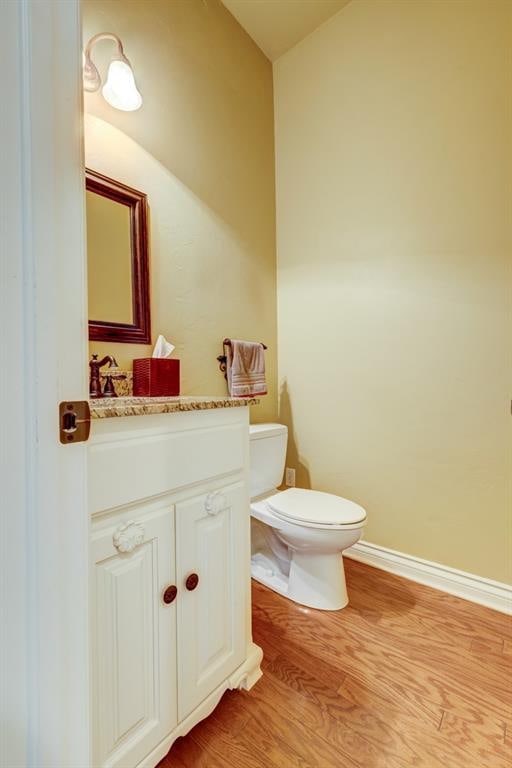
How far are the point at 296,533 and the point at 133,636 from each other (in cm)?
83

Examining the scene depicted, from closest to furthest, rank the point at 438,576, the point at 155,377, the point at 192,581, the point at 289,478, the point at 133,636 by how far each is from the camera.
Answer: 1. the point at 133,636
2. the point at 192,581
3. the point at 155,377
4. the point at 438,576
5. the point at 289,478

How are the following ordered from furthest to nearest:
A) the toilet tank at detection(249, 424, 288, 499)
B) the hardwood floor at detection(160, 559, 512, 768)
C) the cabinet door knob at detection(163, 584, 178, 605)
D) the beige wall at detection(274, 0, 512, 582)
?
the toilet tank at detection(249, 424, 288, 499) → the beige wall at detection(274, 0, 512, 582) → the hardwood floor at detection(160, 559, 512, 768) → the cabinet door knob at detection(163, 584, 178, 605)

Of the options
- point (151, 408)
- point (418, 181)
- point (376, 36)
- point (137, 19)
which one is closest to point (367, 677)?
point (151, 408)

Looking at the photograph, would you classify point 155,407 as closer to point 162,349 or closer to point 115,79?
point 162,349

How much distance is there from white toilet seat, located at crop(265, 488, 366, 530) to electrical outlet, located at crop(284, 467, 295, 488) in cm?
41

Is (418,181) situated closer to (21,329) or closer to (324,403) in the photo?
(324,403)

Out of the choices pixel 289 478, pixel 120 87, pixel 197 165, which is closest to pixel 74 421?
pixel 120 87

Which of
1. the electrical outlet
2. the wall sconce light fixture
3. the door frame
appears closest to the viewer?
the door frame

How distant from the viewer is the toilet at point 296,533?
4.62ft

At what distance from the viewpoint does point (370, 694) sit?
1.08 metres

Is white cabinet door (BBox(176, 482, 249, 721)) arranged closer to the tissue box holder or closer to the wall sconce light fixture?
the tissue box holder

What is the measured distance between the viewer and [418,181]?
5.36 ft

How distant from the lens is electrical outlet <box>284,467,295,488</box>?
6.98ft

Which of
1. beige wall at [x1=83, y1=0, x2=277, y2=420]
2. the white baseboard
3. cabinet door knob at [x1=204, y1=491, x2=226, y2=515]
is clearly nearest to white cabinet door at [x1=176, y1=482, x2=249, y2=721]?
cabinet door knob at [x1=204, y1=491, x2=226, y2=515]
